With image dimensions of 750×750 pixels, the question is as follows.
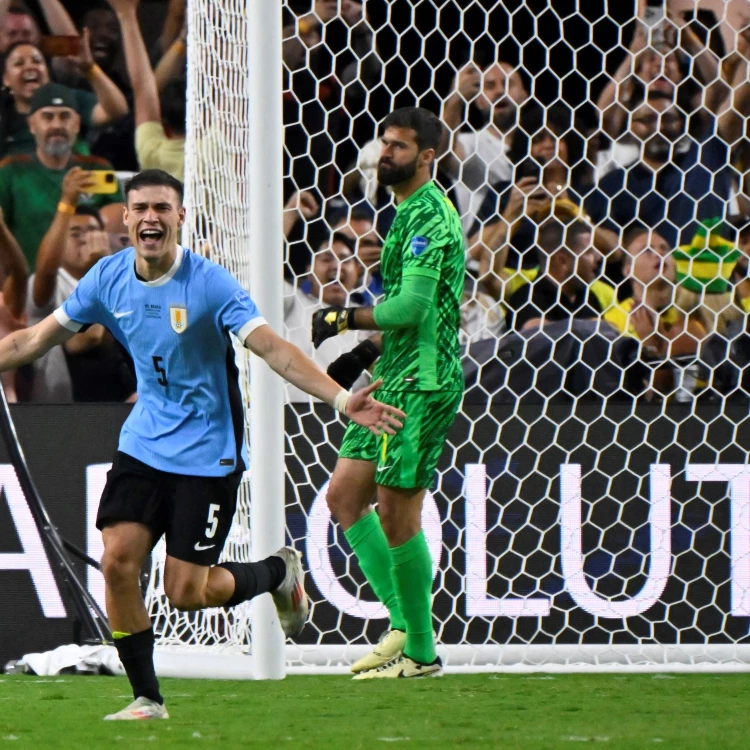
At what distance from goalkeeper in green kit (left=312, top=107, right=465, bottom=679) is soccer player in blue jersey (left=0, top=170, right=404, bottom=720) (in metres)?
0.81

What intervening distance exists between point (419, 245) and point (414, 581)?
1.10 metres

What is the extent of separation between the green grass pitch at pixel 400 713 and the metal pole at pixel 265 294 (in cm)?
23

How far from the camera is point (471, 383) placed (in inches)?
246

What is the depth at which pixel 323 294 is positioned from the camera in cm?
624

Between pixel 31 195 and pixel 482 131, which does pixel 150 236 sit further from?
pixel 31 195

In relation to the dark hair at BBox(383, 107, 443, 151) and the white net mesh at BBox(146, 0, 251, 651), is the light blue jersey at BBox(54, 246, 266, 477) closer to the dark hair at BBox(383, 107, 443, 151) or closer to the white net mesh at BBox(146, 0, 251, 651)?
the dark hair at BBox(383, 107, 443, 151)

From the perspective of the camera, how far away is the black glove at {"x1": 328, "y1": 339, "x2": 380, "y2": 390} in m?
4.54

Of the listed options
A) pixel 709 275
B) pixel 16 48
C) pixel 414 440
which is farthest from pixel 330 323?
pixel 16 48

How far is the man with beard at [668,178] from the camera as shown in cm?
631

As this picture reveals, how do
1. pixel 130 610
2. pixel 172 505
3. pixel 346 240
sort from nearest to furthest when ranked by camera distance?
pixel 130 610 < pixel 172 505 < pixel 346 240

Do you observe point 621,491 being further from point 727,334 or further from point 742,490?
point 727,334

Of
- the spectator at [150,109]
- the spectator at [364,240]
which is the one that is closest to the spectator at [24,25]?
the spectator at [150,109]

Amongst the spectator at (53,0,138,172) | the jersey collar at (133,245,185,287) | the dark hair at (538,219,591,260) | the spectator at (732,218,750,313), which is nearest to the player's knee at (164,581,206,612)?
the jersey collar at (133,245,185,287)

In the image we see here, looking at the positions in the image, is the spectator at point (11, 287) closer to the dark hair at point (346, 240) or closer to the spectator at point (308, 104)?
the spectator at point (308, 104)
